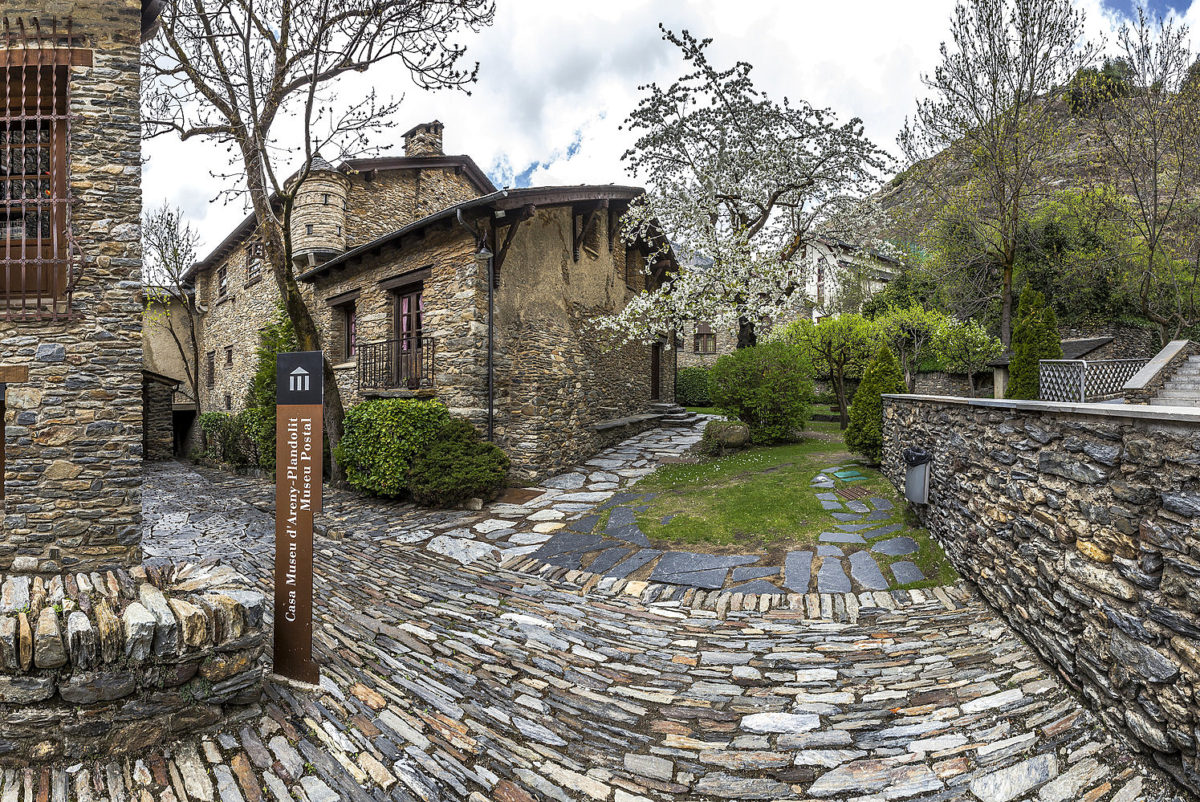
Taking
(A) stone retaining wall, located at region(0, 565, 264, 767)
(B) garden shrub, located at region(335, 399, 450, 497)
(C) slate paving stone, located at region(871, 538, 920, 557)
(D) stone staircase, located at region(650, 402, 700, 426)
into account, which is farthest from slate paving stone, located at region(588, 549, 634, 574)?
(D) stone staircase, located at region(650, 402, 700, 426)

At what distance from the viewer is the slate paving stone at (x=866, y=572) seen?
14.5 ft

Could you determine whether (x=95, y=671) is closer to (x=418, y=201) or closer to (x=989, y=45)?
(x=418, y=201)

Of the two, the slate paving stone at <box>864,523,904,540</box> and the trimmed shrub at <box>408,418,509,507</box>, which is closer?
the slate paving stone at <box>864,523,904,540</box>

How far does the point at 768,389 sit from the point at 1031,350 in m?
4.58

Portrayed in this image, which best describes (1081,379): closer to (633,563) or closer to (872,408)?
(872,408)

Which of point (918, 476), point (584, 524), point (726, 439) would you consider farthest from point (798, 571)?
point (726, 439)

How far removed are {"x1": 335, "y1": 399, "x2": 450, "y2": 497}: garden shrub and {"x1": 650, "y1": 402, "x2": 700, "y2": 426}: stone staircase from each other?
693 cm

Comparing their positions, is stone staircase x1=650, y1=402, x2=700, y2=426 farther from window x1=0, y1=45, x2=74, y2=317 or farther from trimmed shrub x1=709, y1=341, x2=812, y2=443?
window x1=0, y1=45, x2=74, y2=317

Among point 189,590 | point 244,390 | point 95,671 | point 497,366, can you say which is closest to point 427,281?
point 497,366

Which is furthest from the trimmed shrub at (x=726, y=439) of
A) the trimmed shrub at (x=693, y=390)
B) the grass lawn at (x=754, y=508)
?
the trimmed shrub at (x=693, y=390)

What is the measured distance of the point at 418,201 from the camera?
14.0m

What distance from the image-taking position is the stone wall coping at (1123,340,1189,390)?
8594 millimetres

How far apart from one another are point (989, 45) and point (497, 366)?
11019 millimetres

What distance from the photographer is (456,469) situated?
24.7ft
